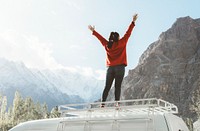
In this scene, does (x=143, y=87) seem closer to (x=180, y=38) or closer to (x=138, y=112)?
(x=180, y=38)

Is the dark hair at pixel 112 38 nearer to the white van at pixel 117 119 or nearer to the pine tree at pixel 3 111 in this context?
the white van at pixel 117 119

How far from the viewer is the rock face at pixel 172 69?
118938 mm

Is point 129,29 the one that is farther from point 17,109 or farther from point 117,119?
point 17,109

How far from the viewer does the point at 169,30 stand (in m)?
146

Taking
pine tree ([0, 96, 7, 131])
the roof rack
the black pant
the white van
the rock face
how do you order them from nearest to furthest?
the white van
the roof rack
the black pant
pine tree ([0, 96, 7, 131])
the rock face

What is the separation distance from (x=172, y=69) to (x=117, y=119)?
12598 centimetres

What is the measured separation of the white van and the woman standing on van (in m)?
1.58

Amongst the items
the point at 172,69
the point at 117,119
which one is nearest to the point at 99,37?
the point at 117,119

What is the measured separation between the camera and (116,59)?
7434 mm

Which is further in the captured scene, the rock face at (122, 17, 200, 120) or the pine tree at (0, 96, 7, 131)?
the rock face at (122, 17, 200, 120)

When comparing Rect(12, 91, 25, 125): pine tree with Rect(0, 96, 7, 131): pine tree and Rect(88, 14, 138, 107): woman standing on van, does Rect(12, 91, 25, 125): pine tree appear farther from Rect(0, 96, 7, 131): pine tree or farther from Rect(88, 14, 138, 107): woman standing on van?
Rect(88, 14, 138, 107): woman standing on van

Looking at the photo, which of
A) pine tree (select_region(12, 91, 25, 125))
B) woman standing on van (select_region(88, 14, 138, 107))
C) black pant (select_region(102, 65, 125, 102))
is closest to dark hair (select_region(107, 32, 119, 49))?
woman standing on van (select_region(88, 14, 138, 107))

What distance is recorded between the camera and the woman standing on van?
7402mm

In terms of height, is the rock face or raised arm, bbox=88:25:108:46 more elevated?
the rock face
